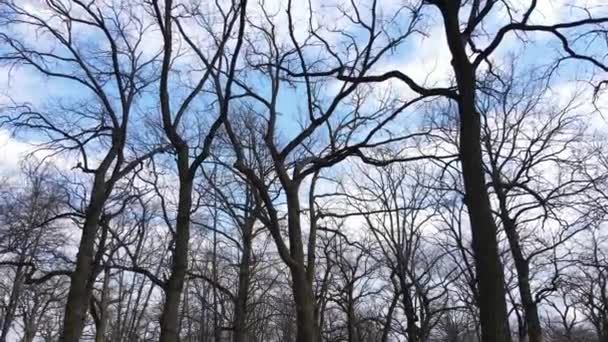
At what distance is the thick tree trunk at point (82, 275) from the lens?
13250 mm

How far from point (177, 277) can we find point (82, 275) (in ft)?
12.2

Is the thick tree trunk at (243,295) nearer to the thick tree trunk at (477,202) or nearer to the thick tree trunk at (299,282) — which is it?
the thick tree trunk at (299,282)

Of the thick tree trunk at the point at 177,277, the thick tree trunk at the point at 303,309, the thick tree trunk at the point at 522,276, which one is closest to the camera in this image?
the thick tree trunk at the point at 303,309

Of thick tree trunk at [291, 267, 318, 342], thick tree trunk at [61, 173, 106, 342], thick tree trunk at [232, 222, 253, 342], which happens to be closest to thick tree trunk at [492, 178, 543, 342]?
thick tree trunk at [291, 267, 318, 342]

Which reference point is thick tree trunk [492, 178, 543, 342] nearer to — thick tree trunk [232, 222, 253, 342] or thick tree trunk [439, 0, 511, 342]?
thick tree trunk [439, 0, 511, 342]

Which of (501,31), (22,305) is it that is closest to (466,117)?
(501,31)

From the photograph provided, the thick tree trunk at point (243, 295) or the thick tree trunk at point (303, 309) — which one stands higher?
the thick tree trunk at point (243, 295)

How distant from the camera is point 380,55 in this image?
12.8 meters

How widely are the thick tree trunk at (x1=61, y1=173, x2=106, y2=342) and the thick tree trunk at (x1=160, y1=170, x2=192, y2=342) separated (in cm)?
290

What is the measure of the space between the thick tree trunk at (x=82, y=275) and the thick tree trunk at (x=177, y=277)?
9.51 feet

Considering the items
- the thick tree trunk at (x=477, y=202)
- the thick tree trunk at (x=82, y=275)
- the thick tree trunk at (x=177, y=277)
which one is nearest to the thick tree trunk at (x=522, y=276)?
the thick tree trunk at (x=177, y=277)

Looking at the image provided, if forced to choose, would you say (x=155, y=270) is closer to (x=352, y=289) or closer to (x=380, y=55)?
(x=352, y=289)

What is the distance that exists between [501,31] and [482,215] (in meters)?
2.85

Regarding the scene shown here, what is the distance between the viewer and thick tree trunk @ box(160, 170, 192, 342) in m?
11.3
